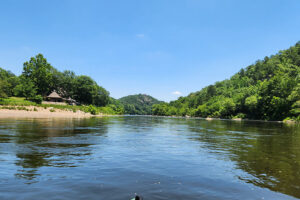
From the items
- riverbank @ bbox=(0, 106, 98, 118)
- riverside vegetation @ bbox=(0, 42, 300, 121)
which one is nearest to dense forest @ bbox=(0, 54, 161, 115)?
riverside vegetation @ bbox=(0, 42, 300, 121)

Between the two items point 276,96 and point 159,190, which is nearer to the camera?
point 159,190

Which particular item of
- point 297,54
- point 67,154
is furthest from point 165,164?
point 297,54

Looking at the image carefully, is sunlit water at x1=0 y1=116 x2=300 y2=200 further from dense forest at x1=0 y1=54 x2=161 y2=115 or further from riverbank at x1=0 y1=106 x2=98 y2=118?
dense forest at x1=0 y1=54 x2=161 y2=115

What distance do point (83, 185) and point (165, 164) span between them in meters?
4.73

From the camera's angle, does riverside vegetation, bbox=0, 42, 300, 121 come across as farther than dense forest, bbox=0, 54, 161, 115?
No

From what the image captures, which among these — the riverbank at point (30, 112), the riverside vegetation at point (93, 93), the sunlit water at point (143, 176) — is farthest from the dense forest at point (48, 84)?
the sunlit water at point (143, 176)

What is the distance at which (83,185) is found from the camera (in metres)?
7.27

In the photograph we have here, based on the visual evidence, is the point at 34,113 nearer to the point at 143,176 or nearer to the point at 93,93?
the point at 93,93

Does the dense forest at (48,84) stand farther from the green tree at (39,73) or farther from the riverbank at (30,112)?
the riverbank at (30,112)

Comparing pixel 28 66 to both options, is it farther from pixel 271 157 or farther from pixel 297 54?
pixel 297 54

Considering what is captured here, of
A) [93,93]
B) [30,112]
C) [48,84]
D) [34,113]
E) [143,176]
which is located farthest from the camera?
[93,93]

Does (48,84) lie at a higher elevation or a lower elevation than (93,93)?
higher

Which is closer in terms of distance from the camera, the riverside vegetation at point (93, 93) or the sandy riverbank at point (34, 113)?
the sandy riverbank at point (34, 113)

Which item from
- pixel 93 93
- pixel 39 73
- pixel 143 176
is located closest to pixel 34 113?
pixel 39 73
